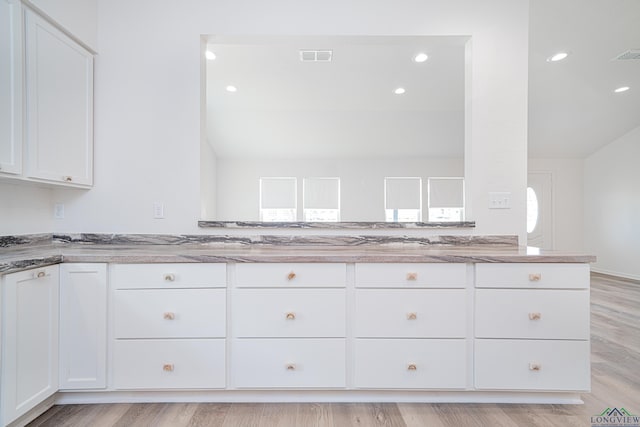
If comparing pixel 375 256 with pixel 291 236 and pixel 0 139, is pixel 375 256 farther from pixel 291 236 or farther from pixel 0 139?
pixel 0 139

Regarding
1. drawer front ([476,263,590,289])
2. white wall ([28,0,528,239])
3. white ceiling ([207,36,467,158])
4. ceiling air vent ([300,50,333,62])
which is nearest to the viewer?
drawer front ([476,263,590,289])

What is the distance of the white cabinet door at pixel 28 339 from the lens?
4.41ft

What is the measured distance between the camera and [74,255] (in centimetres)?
161

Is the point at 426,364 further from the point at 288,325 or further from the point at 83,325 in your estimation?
the point at 83,325

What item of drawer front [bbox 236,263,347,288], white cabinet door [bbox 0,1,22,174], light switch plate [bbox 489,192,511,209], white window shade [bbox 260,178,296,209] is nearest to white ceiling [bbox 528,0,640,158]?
light switch plate [bbox 489,192,511,209]

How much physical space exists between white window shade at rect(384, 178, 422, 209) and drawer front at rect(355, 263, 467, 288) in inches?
205

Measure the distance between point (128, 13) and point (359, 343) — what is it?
9.08 ft

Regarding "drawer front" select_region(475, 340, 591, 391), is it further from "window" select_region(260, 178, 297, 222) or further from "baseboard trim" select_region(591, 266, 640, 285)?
"window" select_region(260, 178, 297, 222)

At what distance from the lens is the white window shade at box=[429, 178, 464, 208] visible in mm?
6691

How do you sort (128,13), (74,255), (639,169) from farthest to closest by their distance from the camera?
(639,169), (128,13), (74,255)

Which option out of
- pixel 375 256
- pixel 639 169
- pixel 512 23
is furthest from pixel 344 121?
pixel 639 169

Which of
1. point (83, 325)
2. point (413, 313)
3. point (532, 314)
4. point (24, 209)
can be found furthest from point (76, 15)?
point (532, 314)

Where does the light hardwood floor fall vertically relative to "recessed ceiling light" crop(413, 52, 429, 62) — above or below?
below

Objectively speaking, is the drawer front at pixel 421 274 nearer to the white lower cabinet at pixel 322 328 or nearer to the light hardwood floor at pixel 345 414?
the white lower cabinet at pixel 322 328
